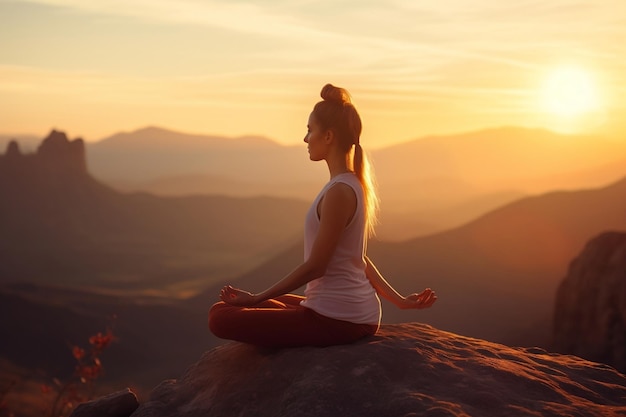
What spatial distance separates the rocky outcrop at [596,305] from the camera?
1806 centimetres

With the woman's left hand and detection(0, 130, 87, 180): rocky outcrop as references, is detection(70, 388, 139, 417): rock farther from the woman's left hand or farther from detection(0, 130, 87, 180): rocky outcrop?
detection(0, 130, 87, 180): rocky outcrop

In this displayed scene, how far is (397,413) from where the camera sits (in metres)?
5.36

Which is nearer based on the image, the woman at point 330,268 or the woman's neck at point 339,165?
the woman at point 330,268

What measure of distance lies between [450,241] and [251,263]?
5358 centimetres

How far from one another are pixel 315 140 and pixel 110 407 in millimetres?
3010

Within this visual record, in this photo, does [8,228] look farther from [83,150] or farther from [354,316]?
[354,316]

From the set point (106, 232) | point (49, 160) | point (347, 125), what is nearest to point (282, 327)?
point (347, 125)

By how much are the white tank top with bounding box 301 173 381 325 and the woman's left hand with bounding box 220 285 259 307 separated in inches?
16.0

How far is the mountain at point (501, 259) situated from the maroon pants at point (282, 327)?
27.4m

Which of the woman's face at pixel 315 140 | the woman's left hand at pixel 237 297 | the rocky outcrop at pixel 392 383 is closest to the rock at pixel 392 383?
the rocky outcrop at pixel 392 383

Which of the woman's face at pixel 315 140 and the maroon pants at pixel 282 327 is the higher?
the woman's face at pixel 315 140

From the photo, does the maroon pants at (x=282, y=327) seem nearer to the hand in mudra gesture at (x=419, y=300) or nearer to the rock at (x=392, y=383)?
the rock at (x=392, y=383)

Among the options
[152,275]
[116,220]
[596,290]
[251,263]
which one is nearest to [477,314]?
[596,290]

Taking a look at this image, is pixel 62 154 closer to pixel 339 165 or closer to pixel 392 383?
pixel 339 165
